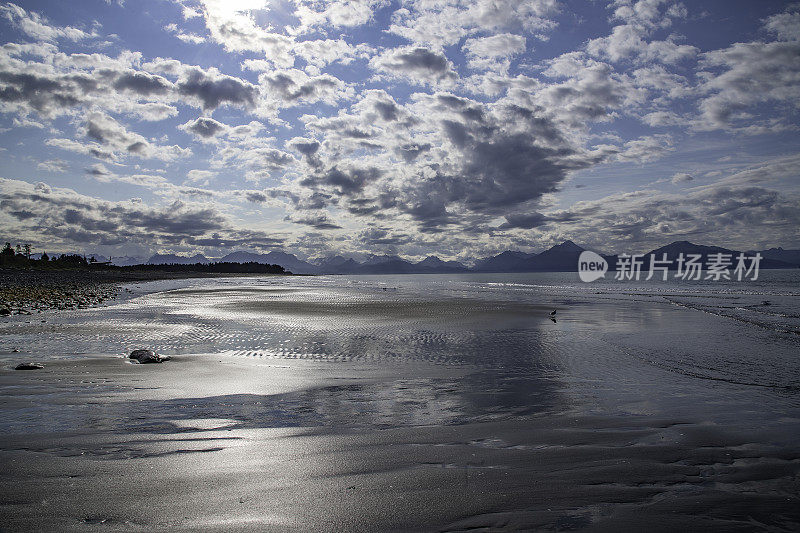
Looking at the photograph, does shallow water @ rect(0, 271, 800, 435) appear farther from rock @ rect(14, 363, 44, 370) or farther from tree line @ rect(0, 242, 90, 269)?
tree line @ rect(0, 242, 90, 269)

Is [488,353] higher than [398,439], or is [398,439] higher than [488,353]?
[398,439]

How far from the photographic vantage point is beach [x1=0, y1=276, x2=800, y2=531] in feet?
14.7

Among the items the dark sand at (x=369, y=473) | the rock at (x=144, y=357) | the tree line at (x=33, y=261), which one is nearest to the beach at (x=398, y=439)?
the dark sand at (x=369, y=473)

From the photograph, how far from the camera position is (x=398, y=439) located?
22.2 ft

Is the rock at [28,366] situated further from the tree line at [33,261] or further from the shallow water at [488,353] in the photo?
the tree line at [33,261]

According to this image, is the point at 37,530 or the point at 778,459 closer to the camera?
the point at 37,530

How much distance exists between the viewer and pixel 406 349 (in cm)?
1666

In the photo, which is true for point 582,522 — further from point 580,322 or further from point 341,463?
point 580,322

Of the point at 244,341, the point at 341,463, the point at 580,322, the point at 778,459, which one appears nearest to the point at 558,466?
the point at 341,463

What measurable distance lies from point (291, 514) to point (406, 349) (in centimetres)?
1240

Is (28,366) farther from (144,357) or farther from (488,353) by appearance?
(488,353)

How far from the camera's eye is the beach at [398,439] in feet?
14.7

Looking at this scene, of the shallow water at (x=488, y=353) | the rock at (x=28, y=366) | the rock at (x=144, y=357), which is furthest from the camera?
the rock at (x=144, y=357)

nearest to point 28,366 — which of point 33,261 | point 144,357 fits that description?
point 144,357
